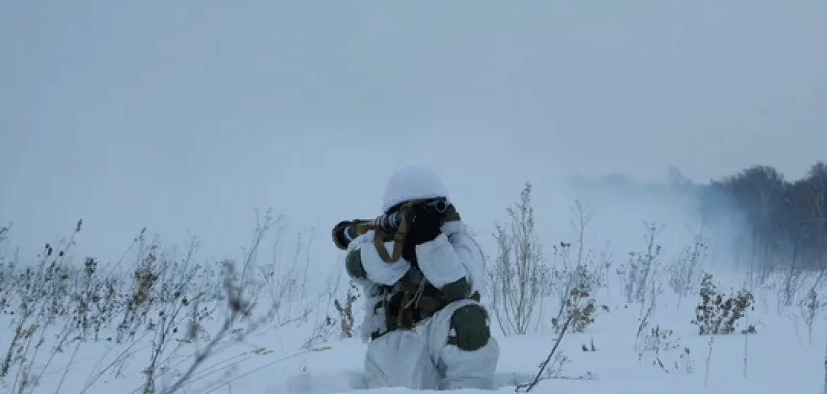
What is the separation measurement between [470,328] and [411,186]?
2.22ft

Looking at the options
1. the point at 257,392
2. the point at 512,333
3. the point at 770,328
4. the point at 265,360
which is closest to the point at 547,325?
the point at 512,333

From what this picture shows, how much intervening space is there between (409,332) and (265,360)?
43.3 inches

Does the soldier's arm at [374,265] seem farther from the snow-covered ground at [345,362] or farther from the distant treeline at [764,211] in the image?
the distant treeline at [764,211]

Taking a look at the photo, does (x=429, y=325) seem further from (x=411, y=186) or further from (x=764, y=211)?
(x=764, y=211)

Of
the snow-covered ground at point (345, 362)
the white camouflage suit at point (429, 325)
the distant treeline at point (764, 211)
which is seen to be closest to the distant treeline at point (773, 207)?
the distant treeline at point (764, 211)

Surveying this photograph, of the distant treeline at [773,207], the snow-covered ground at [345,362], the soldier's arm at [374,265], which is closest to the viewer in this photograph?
the snow-covered ground at [345,362]

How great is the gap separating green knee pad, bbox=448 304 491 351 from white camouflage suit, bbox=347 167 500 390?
2 cm

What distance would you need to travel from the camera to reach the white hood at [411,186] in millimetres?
2561

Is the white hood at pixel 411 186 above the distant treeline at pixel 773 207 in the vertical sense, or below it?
below

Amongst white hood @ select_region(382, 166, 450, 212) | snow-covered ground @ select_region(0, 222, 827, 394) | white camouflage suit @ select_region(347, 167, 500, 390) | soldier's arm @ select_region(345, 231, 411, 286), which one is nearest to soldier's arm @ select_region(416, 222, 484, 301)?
white camouflage suit @ select_region(347, 167, 500, 390)

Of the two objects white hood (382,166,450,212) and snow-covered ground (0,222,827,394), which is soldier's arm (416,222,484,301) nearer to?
white hood (382,166,450,212)

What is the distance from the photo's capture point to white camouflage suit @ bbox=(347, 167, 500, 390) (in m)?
2.40

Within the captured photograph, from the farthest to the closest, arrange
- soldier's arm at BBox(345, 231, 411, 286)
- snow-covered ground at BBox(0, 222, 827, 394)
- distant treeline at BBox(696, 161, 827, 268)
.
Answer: distant treeline at BBox(696, 161, 827, 268) → soldier's arm at BBox(345, 231, 411, 286) → snow-covered ground at BBox(0, 222, 827, 394)

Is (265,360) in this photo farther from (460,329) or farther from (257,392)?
(460,329)
